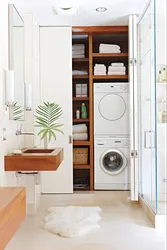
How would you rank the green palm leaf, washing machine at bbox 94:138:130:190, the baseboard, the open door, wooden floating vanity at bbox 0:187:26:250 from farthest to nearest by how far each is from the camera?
1. washing machine at bbox 94:138:130:190
2. the green palm leaf
3. the open door
4. the baseboard
5. wooden floating vanity at bbox 0:187:26:250

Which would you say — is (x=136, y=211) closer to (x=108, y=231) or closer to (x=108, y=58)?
(x=108, y=231)

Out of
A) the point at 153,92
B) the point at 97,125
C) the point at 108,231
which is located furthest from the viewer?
the point at 97,125

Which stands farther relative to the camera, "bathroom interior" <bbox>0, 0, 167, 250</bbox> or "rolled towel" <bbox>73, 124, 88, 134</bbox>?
"rolled towel" <bbox>73, 124, 88, 134</bbox>

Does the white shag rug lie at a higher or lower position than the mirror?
lower

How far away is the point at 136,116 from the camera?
484cm

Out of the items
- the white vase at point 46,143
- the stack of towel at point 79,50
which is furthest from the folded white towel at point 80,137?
the stack of towel at point 79,50

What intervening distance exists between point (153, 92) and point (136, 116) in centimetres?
93

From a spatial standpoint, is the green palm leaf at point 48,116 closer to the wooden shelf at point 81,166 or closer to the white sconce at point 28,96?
the white sconce at point 28,96

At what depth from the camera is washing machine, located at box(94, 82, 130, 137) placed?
5711 millimetres

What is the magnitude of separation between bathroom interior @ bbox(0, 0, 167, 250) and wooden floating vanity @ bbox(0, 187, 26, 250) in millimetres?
1077

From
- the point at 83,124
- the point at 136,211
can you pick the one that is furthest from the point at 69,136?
the point at 136,211

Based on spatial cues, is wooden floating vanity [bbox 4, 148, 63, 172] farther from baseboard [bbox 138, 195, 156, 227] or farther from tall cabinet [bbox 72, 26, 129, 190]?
tall cabinet [bbox 72, 26, 129, 190]

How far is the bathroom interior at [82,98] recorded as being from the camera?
3689 mm

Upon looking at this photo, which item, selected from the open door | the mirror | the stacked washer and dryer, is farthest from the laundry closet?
the mirror
